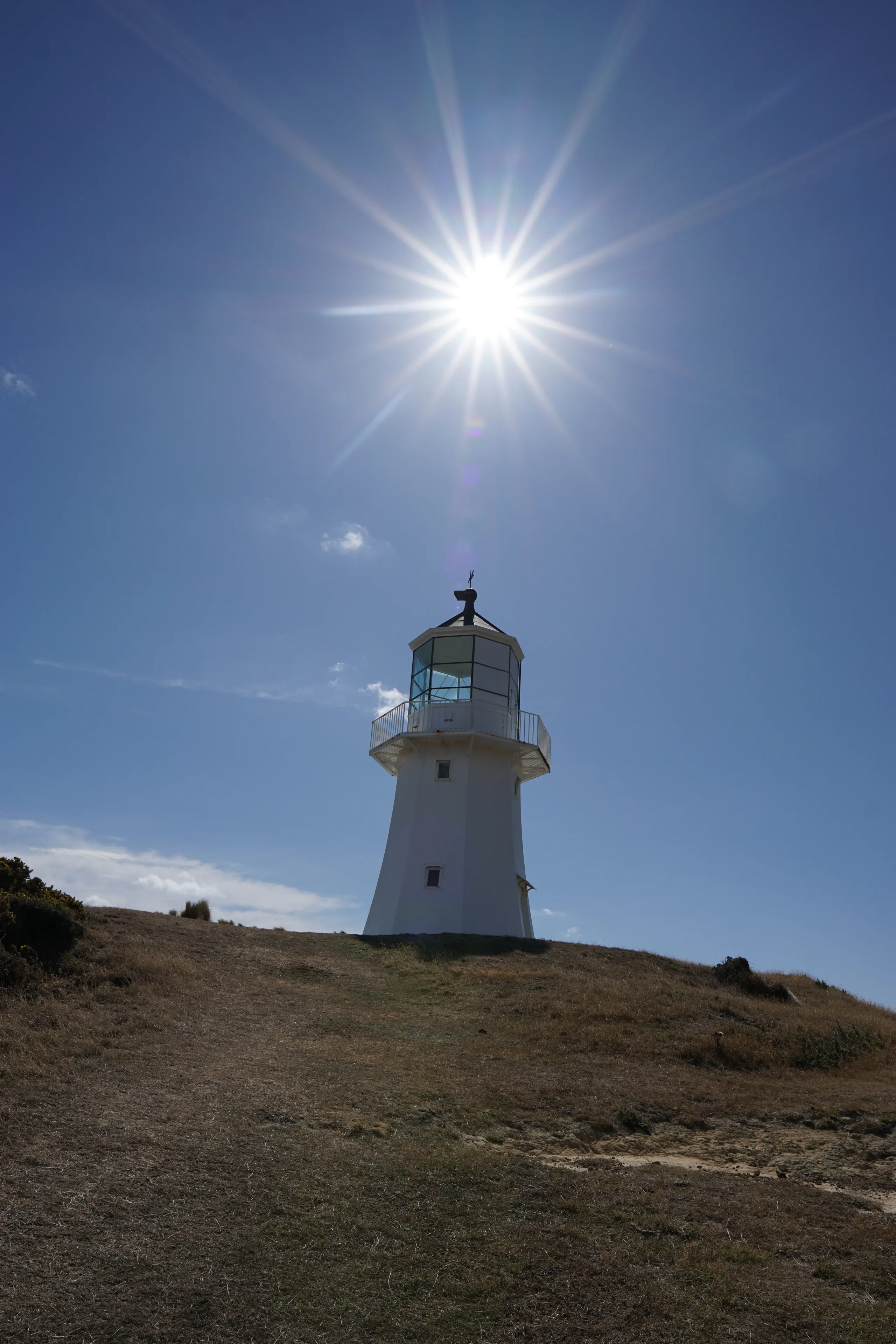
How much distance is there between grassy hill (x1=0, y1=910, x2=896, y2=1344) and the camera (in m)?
6.30

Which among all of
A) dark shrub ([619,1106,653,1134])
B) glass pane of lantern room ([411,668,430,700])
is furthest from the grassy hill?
glass pane of lantern room ([411,668,430,700])

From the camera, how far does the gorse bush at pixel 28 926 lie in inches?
570

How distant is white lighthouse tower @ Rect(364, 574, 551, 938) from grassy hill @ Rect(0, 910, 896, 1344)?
10.4 metres

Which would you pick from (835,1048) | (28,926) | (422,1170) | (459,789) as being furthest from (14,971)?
(459,789)

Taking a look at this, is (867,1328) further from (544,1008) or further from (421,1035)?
(544,1008)

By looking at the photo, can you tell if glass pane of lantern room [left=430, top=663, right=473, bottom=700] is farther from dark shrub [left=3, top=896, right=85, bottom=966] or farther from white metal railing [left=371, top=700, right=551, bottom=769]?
dark shrub [left=3, top=896, right=85, bottom=966]

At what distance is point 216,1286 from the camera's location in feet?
21.1

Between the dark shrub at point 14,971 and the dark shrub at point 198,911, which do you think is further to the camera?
the dark shrub at point 198,911

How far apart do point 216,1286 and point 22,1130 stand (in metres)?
3.41

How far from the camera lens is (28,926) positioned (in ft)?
52.3

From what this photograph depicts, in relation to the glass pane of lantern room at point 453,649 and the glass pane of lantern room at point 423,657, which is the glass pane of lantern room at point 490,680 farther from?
the glass pane of lantern room at point 423,657

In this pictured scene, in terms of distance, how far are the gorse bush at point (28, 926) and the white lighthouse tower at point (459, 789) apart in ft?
39.2

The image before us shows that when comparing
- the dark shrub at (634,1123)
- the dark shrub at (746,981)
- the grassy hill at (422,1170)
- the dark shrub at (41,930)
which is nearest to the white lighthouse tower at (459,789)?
the dark shrub at (746,981)

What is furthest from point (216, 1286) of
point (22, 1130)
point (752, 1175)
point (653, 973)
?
point (653, 973)
